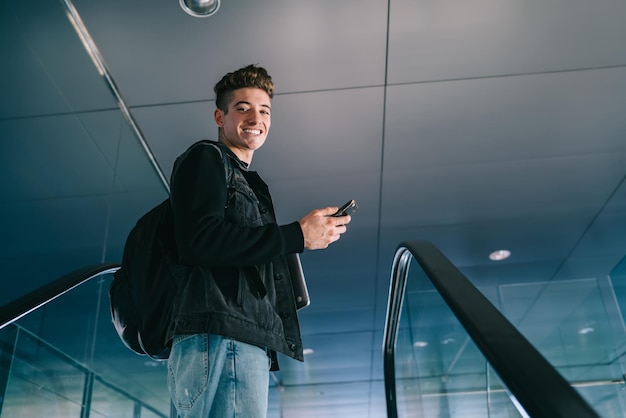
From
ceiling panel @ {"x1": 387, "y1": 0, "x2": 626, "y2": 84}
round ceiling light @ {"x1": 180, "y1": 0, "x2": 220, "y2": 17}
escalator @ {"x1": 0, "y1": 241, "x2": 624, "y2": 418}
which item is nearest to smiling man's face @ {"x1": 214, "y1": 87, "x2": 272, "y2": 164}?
escalator @ {"x1": 0, "y1": 241, "x2": 624, "y2": 418}

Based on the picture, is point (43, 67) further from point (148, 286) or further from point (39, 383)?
point (148, 286)

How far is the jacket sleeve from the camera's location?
3.66 feet

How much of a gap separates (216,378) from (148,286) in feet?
0.80

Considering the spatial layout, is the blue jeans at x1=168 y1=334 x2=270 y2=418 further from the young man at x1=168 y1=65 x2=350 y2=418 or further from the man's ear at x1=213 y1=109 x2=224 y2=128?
the man's ear at x1=213 y1=109 x2=224 y2=128

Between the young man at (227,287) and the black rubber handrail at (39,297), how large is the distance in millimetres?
847

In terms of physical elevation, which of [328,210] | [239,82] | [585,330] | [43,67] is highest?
[43,67]

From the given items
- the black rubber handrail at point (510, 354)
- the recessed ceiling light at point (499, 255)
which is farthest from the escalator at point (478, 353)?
the recessed ceiling light at point (499, 255)

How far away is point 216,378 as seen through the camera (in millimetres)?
1040

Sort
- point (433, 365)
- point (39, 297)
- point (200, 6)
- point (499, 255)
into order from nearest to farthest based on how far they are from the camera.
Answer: point (39, 297), point (433, 365), point (200, 6), point (499, 255)

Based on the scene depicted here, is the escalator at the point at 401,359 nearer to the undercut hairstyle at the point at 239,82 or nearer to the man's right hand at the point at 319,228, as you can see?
the man's right hand at the point at 319,228

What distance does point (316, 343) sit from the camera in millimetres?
8195

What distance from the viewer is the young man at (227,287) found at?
3.45 ft

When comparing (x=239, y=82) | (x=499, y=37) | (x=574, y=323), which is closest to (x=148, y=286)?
(x=239, y=82)

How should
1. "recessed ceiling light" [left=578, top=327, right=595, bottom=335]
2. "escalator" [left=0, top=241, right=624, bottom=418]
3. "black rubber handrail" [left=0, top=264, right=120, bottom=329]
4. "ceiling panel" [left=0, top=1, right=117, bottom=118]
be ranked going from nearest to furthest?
Answer: "escalator" [left=0, top=241, right=624, bottom=418]
"black rubber handrail" [left=0, top=264, right=120, bottom=329]
"ceiling panel" [left=0, top=1, right=117, bottom=118]
"recessed ceiling light" [left=578, top=327, right=595, bottom=335]
